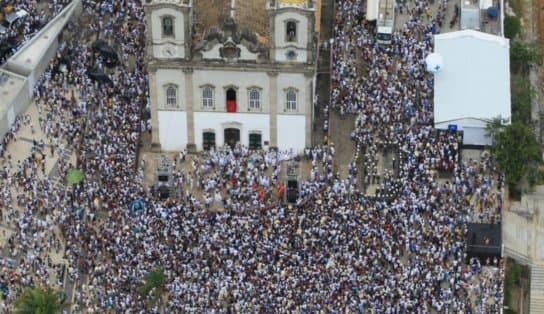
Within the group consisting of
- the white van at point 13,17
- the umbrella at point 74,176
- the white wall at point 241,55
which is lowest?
the umbrella at point 74,176

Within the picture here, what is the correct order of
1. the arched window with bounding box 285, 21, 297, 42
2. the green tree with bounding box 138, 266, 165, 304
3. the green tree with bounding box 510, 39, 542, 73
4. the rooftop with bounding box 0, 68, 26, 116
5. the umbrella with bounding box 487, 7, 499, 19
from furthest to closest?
the umbrella with bounding box 487, 7, 499, 19, the green tree with bounding box 510, 39, 542, 73, the rooftop with bounding box 0, 68, 26, 116, the arched window with bounding box 285, 21, 297, 42, the green tree with bounding box 138, 266, 165, 304

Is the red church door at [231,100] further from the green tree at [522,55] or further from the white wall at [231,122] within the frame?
the green tree at [522,55]

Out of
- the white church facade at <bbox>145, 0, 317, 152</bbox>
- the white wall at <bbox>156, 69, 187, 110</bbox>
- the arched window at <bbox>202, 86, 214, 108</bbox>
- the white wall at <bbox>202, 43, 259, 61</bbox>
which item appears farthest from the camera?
the arched window at <bbox>202, 86, 214, 108</bbox>

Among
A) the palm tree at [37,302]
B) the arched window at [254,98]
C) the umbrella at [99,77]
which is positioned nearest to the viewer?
the palm tree at [37,302]

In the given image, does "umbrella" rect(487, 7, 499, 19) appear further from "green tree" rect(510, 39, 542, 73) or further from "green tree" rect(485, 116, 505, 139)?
"green tree" rect(485, 116, 505, 139)

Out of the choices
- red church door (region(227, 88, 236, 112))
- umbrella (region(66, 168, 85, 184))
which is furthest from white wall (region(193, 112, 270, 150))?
umbrella (region(66, 168, 85, 184))

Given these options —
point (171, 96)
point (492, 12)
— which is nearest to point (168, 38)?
point (171, 96)

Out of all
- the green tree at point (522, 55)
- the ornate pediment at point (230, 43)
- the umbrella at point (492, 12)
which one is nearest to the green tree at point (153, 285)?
the ornate pediment at point (230, 43)
